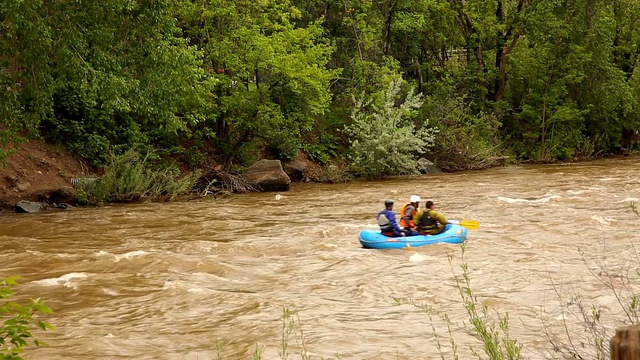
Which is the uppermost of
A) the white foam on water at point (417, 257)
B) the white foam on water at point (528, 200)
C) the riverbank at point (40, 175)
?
the riverbank at point (40, 175)

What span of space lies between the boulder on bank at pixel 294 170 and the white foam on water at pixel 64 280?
1489 centimetres

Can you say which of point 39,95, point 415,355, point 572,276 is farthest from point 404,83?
point 415,355

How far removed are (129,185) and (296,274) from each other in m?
9.64

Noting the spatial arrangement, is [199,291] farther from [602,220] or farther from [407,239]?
[602,220]

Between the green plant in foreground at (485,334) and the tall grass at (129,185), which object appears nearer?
the green plant in foreground at (485,334)

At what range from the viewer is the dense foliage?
1326cm

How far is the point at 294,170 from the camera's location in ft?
80.4

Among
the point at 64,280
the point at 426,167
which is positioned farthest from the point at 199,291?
the point at 426,167

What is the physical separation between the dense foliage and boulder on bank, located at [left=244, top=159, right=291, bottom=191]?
101cm

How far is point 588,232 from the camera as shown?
40.4 feet

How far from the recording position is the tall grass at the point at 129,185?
1780cm

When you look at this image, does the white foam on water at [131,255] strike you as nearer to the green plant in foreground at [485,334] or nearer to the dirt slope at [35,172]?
the green plant in foreground at [485,334]

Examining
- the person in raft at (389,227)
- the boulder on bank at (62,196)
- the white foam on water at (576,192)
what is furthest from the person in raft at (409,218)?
the boulder on bank at (62,196)

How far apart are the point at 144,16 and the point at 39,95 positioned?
2.46 meters
